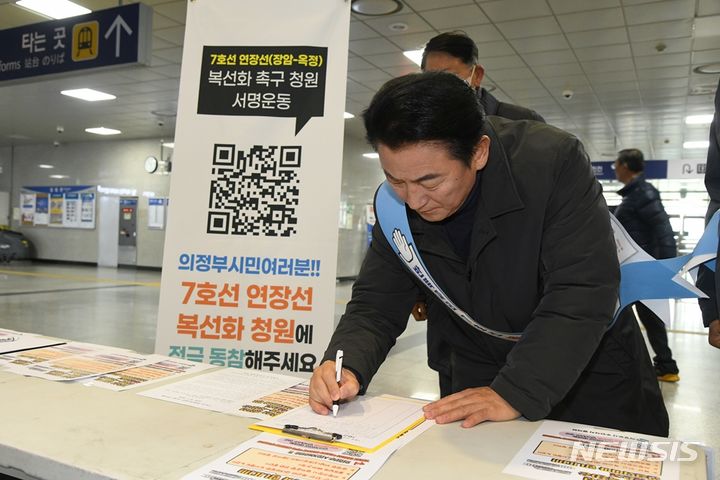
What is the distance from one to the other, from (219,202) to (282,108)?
16.5 inches

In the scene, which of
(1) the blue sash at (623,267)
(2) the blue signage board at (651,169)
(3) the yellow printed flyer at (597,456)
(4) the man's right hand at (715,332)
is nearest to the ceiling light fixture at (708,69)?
(2) the blue signage board at (651,169)

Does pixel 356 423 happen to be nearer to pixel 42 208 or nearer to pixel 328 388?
pixel 328 388

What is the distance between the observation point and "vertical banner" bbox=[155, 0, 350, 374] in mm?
2127

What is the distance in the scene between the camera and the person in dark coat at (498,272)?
1.00m

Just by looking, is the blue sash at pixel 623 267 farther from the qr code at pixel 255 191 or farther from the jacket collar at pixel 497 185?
the qr code at pixel 255 191

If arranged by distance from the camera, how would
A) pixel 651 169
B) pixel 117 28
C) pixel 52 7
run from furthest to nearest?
pixel 651 169
pixel 52 7
pixel 117 28

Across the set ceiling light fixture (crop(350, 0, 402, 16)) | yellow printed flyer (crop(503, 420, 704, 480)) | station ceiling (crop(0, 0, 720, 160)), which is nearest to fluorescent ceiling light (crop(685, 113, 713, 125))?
station ceiling (crop(0, 0, 720, 160))

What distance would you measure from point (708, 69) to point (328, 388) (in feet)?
24.0

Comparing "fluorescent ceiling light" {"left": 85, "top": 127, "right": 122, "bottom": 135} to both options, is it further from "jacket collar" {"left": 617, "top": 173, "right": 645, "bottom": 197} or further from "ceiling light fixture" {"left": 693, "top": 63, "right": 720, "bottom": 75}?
"jacket collar" {"left": 617, "top": 173, "right": 645, "bottom": 197}

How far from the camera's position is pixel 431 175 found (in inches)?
40.8

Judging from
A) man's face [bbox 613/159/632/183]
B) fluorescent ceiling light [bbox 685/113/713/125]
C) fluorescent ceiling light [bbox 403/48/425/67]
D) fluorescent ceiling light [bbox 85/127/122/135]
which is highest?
fluorescent ceiling light [bbox 685/113/713/125]

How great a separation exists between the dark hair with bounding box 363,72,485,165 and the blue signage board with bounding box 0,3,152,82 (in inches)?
128

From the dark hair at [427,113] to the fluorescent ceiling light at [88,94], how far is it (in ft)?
28.6

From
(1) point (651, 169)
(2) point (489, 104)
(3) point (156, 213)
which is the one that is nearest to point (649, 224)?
(2) point (489, 104)
